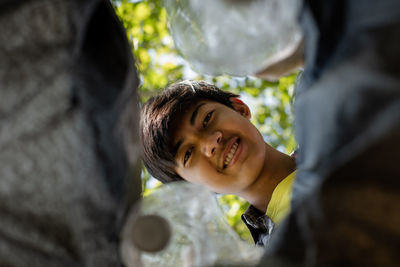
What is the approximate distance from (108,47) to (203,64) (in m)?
0.43

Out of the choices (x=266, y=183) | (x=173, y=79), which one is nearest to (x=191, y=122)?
(x=266, y=183)

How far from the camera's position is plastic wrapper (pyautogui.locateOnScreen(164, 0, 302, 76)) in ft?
2.54

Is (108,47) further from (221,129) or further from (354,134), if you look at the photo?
(221,129)

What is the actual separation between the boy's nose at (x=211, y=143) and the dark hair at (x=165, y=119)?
0.19 meters

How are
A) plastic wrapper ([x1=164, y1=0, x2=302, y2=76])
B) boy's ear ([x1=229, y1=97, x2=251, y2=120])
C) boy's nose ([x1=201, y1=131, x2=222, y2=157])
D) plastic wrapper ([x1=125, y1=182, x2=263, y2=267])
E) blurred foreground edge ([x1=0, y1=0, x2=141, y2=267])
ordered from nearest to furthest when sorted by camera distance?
blurred foreground edge ([x1=0, y1=0, x2=141, y2=267]) → plastic wrapper ([x1=164, y1=0, x2=302, y2=76]) → plastic wrapper ([x1=125, y1=182, x2=263, y2=267]) → boy's nose ([x1=201, y1=131, x2=222, y2=157]) → boy's ear ([x1=229, y1=97, x2=251, y2=120])

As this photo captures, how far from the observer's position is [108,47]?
643mm

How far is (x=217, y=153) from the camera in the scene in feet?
5.17

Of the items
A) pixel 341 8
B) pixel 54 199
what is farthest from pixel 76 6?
pixel 341 8

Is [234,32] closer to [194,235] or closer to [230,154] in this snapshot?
[194,235]

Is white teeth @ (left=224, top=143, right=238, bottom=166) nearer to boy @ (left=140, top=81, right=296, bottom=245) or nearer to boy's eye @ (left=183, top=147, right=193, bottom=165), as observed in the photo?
boy @ (left=140, top=81, right=296, bottom=245)

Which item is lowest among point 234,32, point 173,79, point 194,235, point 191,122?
point 173,79

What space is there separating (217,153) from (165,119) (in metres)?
0.28

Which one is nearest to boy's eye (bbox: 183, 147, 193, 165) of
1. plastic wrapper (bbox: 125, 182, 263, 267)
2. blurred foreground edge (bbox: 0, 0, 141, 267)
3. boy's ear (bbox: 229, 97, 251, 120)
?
boy's ear (bbox: 229, 97, 251, 120)

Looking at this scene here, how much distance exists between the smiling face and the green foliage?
5.45 feet
